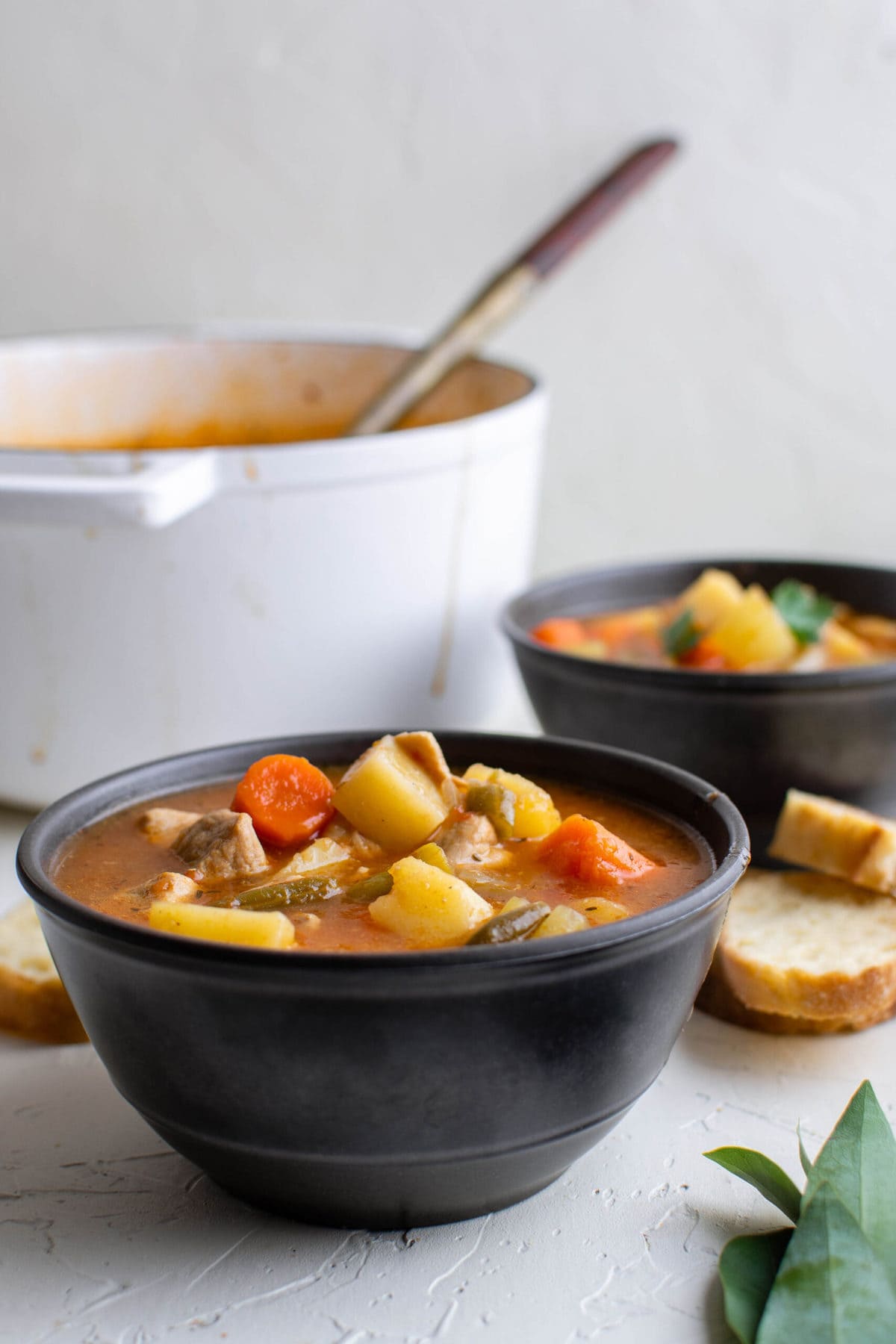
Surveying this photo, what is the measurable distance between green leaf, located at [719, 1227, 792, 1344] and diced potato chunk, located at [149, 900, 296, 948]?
48 cm

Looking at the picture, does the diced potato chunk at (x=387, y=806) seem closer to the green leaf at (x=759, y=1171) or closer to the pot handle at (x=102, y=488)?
the green leaf at (x=759, y=1171)

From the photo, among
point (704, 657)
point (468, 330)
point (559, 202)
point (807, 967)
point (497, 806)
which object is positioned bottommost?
point (807, 967)

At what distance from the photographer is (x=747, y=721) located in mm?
2100

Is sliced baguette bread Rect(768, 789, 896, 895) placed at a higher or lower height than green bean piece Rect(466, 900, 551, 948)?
lower

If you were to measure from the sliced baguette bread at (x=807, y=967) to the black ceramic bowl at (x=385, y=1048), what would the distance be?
16.3 inches

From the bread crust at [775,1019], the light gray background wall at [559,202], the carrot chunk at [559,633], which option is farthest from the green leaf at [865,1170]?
the light gray background wall at [559,202]

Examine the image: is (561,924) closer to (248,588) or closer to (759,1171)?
(759,1171)

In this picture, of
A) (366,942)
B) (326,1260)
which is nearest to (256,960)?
(366,942)

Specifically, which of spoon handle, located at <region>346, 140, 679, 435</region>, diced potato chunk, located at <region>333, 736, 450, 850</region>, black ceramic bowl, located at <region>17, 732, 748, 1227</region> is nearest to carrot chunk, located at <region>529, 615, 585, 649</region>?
spoon handle, located at <region>346, 140, 679, 435</region>

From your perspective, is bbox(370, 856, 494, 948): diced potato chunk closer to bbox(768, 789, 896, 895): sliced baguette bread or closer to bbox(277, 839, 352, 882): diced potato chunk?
bbox(277, 839, 352, 882): diced potato chunk

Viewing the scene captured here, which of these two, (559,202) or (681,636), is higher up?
(559,202)

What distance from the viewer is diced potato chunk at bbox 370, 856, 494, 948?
1.33m

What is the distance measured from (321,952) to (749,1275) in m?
0.48

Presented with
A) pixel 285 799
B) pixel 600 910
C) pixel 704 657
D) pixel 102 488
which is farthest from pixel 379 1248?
pixel 704 657
